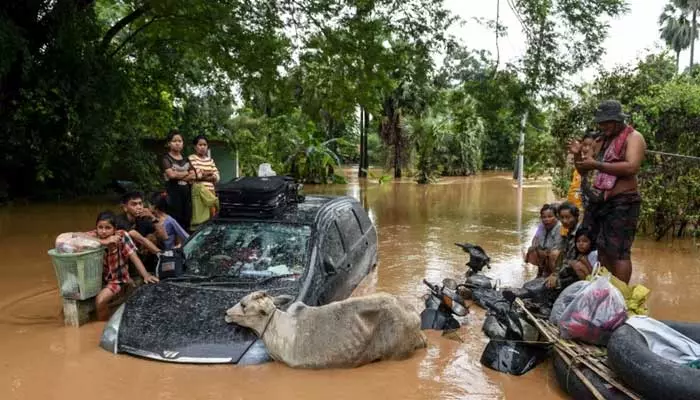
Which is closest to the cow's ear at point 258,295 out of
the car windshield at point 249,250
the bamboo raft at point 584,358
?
the car windshield at point 249,250

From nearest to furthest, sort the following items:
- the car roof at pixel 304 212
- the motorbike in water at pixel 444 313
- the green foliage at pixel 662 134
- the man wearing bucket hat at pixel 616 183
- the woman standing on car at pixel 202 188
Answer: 1. the man wearing bucket hat at pixel 616 183
2. the car roof at pixel 304 212
3. the motorbike in water at pixel 444 313
4. the woman standing on car at pixel 202 188
5. the green foliage at pixel 662 134

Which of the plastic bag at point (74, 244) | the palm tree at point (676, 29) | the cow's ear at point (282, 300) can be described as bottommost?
the cow's ear at point (282, 300)

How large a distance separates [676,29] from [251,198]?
56497mm

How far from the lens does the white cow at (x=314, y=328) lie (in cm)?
480

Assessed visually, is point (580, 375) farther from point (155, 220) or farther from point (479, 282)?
point (155, 220)

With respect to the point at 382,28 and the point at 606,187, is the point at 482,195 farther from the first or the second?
the point at 606,187

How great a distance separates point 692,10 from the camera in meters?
47.8

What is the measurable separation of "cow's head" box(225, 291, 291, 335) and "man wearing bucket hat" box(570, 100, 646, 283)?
3.07 meters

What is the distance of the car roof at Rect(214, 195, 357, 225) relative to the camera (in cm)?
602

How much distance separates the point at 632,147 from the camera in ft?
17.6

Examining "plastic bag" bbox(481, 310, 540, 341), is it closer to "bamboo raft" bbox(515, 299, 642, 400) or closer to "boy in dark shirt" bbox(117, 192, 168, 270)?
"bamboo raft" bbox(515, 299, 642, 400)

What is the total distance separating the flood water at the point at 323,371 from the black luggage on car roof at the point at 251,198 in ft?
5.67

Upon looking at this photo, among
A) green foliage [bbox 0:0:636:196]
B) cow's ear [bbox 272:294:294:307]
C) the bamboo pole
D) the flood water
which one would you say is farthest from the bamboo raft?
green foliage [bbox 0:0:636:196]

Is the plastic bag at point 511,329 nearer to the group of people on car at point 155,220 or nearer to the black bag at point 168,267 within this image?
the black bag at point 168,267
